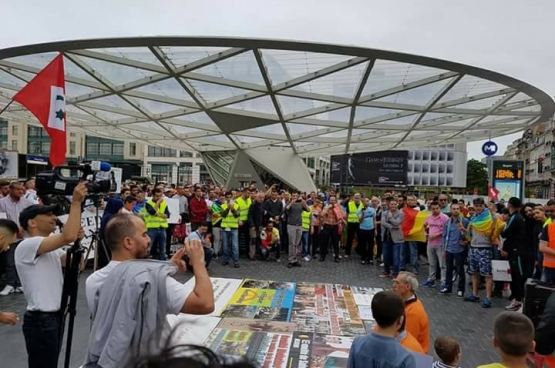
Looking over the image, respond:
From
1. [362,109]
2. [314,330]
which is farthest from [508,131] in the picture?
[314,330]

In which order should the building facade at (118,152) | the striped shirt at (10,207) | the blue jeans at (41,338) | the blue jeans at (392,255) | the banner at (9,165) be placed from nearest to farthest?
the blue jeans at (41,338) → the striped shirt at (10,207) → the blue jeans at (392,255) → the banner at (9,165) → the building facade at (118,152)

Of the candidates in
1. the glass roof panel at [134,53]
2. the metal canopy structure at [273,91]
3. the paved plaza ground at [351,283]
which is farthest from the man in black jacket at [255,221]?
the glass roof panel at [134,53]

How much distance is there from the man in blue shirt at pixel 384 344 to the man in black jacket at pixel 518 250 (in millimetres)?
5608

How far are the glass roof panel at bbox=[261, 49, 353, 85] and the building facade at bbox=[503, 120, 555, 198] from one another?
75.8 m

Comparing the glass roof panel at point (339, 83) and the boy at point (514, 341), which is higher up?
the glass roof panel at point (339, 83)

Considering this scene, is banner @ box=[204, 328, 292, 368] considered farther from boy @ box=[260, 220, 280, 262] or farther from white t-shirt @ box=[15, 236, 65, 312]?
boy @ box=[260, 220, 280, 262]

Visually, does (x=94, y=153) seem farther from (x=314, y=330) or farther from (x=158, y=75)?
(x=314, y=330)

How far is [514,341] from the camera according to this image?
6.88 ft

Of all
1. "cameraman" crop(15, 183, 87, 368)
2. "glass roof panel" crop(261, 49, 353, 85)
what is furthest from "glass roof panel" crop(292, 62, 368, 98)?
"cameraman" crop(15, 183, 87, 368)

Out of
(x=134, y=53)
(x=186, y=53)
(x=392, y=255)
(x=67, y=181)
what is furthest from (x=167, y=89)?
(x=67, y=181)

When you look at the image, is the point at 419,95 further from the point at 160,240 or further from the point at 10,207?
the point at 10,207

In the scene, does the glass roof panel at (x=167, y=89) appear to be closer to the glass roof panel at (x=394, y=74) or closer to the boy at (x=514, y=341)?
the glass roof panel at (x=394, y=74)

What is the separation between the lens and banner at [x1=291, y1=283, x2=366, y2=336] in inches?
196

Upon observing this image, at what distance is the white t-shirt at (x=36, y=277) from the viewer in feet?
9.04
